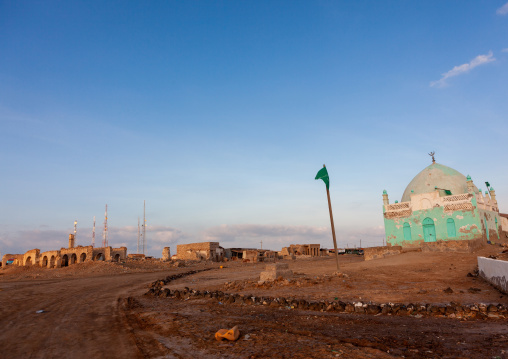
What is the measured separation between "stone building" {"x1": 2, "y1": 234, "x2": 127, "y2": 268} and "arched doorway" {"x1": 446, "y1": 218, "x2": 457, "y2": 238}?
41.5 metres

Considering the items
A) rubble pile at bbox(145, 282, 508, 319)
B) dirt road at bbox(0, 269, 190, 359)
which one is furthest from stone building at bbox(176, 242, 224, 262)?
rubble pile at bbox(145, 282, 508, 319)

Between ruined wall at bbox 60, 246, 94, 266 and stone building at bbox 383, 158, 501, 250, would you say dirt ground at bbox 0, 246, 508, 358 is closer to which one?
stone building at bbox 383, 158, 501, 250

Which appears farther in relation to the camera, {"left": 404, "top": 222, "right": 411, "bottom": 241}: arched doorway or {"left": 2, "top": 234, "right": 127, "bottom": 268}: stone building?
{"left": 2, "top": 234, "right": 127, "bottom": 268}: stone building

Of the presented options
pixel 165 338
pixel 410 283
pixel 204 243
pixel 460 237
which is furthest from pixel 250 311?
pixel 204 243

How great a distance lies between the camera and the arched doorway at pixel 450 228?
31.2 m

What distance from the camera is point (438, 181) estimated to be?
3528cm

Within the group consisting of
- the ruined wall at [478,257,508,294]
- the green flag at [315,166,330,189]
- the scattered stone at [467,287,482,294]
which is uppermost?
the green flag at [315,166,330,189]

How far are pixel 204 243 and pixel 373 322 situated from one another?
45.7 metres

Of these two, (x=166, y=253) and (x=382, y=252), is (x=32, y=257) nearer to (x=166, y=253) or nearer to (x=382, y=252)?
(x=166, y=253)

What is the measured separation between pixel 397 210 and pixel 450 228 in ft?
17.0

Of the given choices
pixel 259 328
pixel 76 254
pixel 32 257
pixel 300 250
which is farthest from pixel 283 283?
pixel 32 257

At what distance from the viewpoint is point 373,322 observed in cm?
775

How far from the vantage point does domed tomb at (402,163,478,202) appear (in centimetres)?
3453

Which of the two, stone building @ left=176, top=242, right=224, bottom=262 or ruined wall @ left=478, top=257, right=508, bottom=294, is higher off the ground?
stone building @ left=176, top=242, right=224, bottom=262
